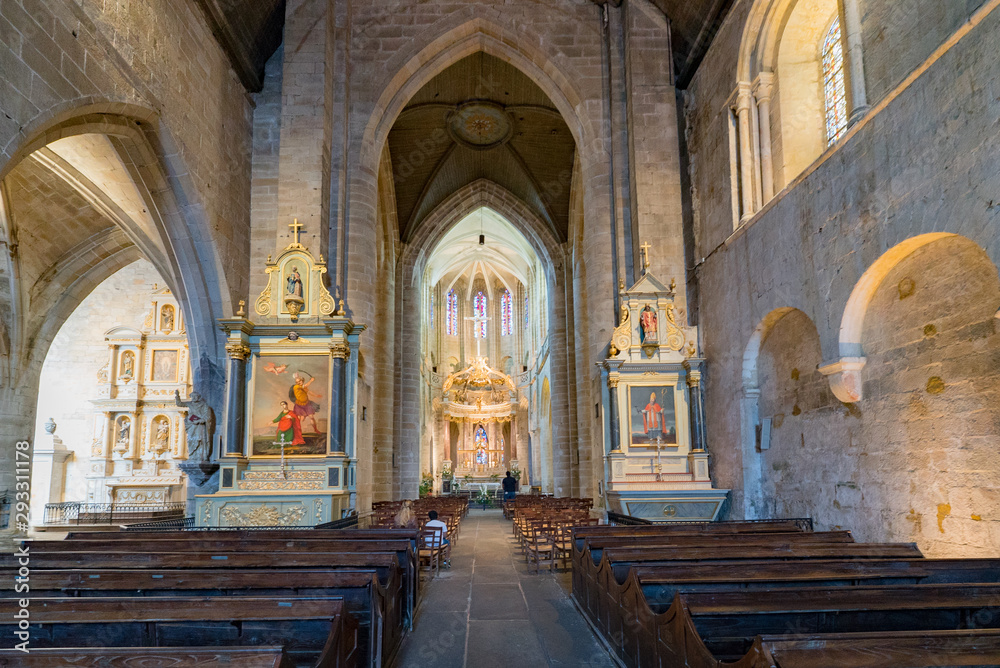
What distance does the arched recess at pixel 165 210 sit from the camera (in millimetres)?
10094

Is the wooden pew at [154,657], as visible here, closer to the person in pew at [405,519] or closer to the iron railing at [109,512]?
the person in pew at [405,519]

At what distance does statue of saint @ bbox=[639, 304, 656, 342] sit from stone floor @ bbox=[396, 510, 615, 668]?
4743 millimetres

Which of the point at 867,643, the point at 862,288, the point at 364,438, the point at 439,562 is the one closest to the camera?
the point at 867,643

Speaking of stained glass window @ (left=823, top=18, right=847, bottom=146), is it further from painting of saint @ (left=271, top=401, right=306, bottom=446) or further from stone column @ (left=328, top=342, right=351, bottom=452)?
painting of saint @ (left=271, top=401, right=306, bottom=446)

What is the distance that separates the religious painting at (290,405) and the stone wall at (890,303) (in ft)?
22.5

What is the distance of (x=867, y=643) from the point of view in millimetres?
2799

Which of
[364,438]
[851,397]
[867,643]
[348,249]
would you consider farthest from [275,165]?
[867,643]

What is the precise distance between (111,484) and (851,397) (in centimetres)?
1805

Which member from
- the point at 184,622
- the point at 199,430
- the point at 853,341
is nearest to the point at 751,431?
the point at 853,341

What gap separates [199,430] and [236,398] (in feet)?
5.29

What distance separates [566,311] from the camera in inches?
936

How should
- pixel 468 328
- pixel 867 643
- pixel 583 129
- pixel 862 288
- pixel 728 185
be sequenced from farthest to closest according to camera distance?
1. pixel 468 328
2. pixel 583 129
3. pixel 728 185
4. pixel 862 288
5. pixel 867 643

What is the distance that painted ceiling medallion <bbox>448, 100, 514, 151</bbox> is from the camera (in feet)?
65.2

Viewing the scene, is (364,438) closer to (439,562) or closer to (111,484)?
(439,562)
